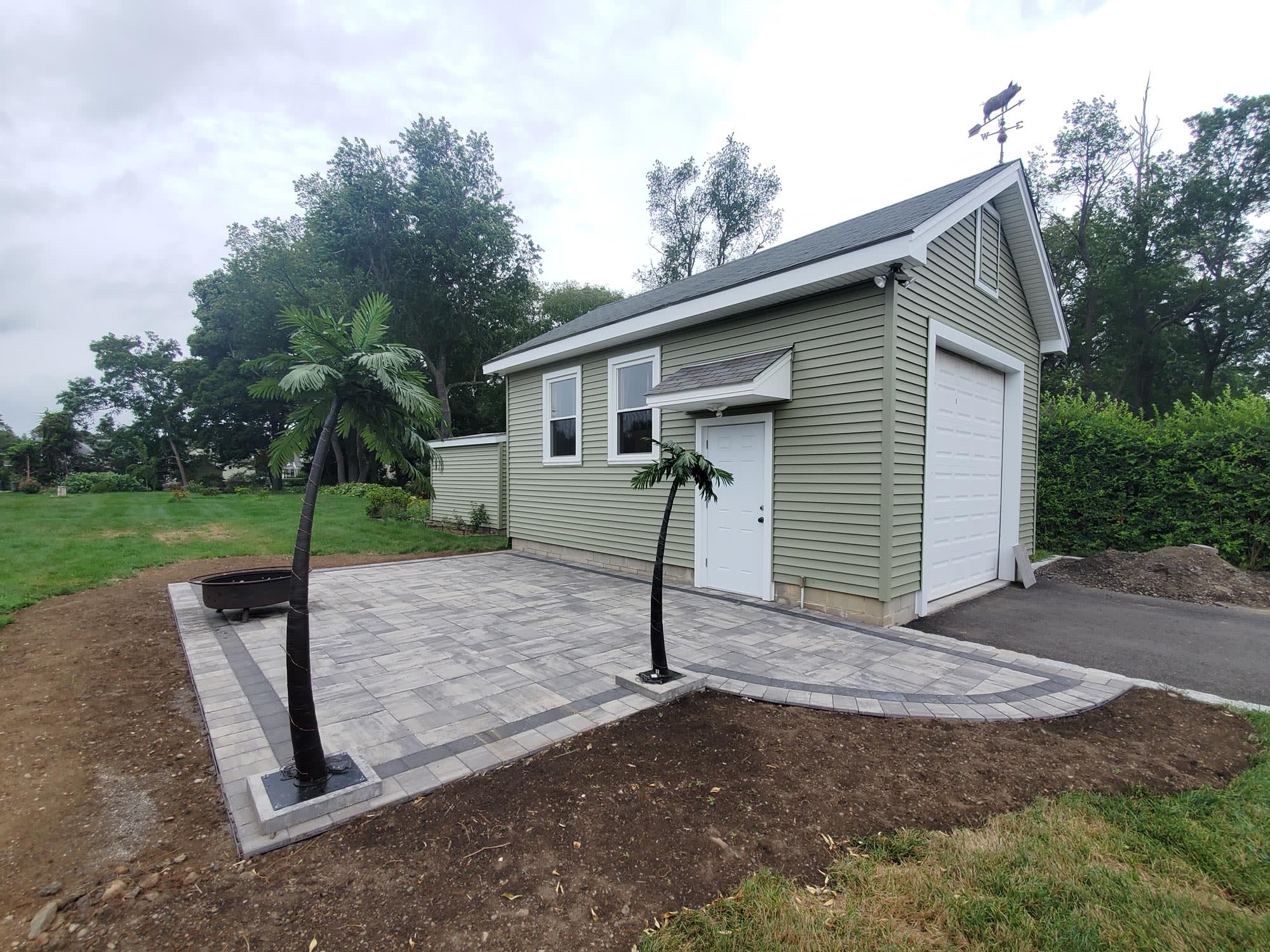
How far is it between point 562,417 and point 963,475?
5.98 meters

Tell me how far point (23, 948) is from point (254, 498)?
69.4 feet

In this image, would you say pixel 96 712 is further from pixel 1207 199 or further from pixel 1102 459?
pixel 1207 199

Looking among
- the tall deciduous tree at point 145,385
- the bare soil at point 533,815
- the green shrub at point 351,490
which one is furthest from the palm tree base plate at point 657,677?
the tall deciduous tree at point 145,385

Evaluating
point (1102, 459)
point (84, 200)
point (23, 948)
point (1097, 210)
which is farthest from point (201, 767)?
point (1097, 210)

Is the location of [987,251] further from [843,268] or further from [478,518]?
[478,518]

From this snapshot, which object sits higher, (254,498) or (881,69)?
(881,69)

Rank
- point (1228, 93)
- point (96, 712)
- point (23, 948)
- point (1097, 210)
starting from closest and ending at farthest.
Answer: point (23, 948), point (96, 712), point (1228, 93), point (1097, 210)

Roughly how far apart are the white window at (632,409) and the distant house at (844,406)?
0.03 meters

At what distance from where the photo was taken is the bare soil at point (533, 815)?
1.79 meters

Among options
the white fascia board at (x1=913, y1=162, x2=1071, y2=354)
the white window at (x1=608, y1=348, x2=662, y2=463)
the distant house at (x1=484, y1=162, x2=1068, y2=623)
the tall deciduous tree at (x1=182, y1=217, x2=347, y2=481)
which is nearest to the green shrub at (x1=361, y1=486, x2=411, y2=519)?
the distant house at (x1=484, y1=162, x2=1068, y2=623)

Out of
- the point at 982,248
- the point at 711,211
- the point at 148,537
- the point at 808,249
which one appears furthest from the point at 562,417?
the point at 711,211

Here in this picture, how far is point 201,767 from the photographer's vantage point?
2783 mm

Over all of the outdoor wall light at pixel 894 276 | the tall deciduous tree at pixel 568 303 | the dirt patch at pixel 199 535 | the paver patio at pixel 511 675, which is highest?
the tall deciduous tree at pixel 568 303

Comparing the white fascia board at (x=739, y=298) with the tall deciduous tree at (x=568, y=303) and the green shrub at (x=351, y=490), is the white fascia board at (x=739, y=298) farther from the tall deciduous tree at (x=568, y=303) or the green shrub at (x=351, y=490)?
the tall deciduous tree at (x=568, y=303)
